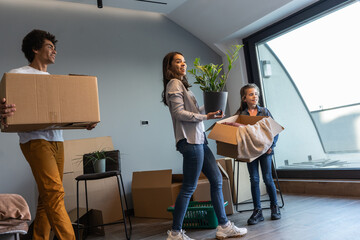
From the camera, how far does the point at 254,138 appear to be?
2.20 m

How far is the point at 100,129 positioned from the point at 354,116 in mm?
2643

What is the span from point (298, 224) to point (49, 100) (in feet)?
6.07

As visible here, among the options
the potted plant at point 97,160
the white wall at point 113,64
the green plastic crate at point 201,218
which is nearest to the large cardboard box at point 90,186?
the white wall at point 113,64

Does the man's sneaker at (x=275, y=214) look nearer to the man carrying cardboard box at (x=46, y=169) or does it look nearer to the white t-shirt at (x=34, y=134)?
the man carrying cardboard box at (x=46, y=169)

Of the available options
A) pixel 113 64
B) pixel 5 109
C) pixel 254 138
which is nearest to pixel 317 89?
pixel 254 138

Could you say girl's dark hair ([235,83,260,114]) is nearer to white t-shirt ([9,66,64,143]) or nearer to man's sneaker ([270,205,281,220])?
man's sneaker ([270,205,281,220])

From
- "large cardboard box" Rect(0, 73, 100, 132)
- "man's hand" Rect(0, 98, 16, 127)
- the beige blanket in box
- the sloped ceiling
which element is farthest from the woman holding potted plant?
the sloped ceiling

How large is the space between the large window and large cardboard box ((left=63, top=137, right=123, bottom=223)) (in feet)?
6.73

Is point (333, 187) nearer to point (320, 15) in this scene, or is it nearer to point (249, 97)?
point (249, 97)

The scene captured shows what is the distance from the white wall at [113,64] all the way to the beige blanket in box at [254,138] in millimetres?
1896

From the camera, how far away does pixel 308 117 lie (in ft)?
12.2

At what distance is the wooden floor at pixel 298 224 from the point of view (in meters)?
2.06

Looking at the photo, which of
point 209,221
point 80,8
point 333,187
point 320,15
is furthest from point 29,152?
point 320,15

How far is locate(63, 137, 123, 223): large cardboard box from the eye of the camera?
321cm
